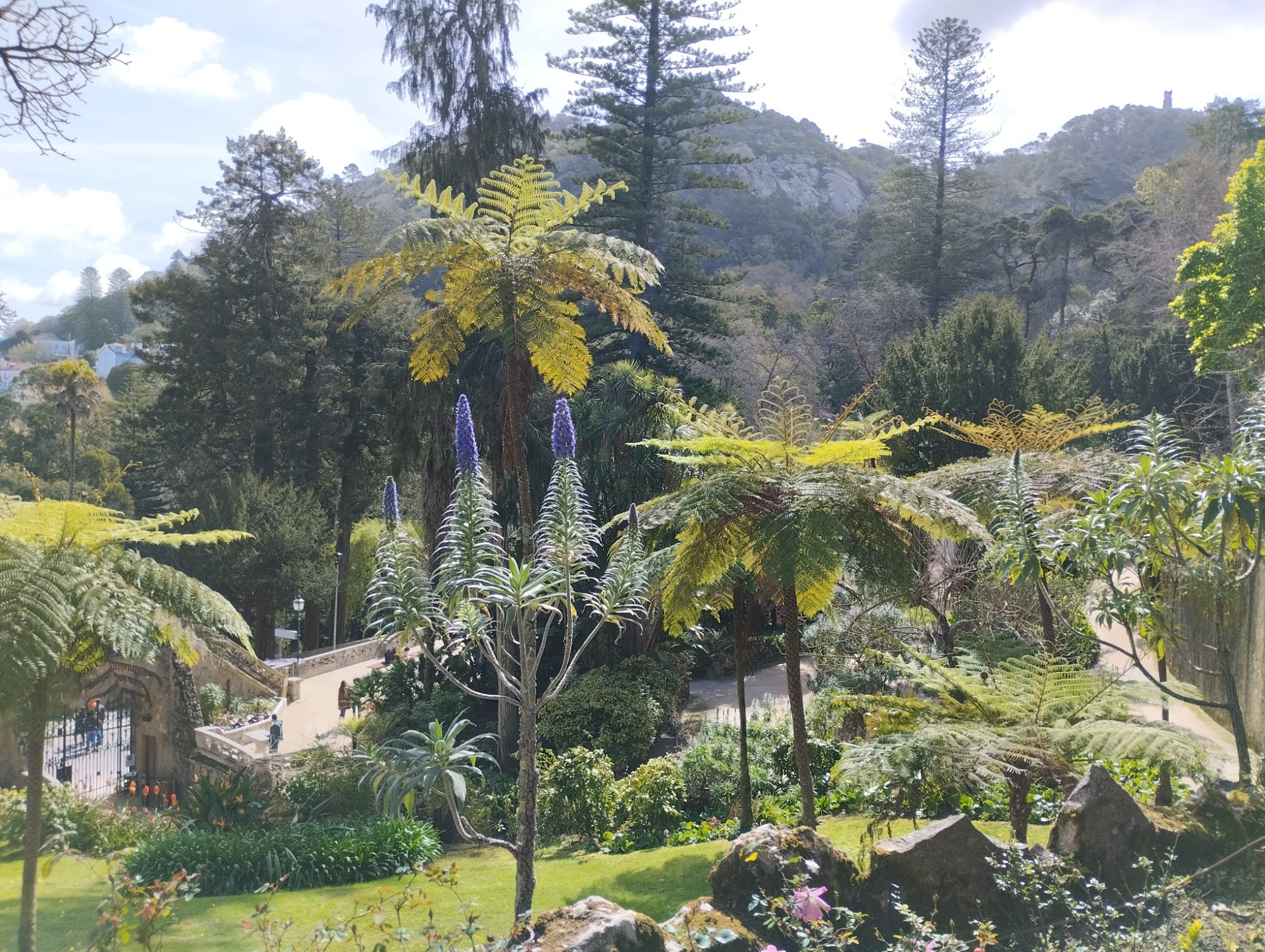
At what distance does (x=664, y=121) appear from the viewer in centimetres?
2536

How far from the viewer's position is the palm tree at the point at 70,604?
5574mm

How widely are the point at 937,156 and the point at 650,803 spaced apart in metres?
34.6

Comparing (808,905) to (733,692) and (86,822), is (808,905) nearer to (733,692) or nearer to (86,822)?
(86,822)

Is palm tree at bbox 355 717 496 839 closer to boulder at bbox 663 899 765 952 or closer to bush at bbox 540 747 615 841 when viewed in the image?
boulder at bbox 663 899 765 952

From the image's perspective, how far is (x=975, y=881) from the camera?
511 centimetres

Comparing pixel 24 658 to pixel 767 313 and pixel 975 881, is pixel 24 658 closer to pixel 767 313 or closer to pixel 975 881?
pixel 975 881

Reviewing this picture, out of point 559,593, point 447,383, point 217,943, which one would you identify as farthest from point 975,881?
point 447,383

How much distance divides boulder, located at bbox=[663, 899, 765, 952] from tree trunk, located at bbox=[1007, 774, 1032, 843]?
2794 mm

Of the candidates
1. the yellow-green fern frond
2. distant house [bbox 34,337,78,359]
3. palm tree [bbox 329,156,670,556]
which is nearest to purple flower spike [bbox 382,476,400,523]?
palm tree [bbox 329,156,670,556]

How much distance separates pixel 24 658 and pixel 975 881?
556 centimetres

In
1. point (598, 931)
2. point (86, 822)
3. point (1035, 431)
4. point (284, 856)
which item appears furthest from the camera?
point (86, 822)

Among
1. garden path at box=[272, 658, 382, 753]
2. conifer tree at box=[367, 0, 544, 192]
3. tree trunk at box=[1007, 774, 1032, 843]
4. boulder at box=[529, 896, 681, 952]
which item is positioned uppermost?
conifer tree at box=[367, 0, 544, 192]

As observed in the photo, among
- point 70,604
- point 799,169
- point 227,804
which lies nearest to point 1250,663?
point 70,604

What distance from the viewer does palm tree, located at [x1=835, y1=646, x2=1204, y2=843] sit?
605 cm
